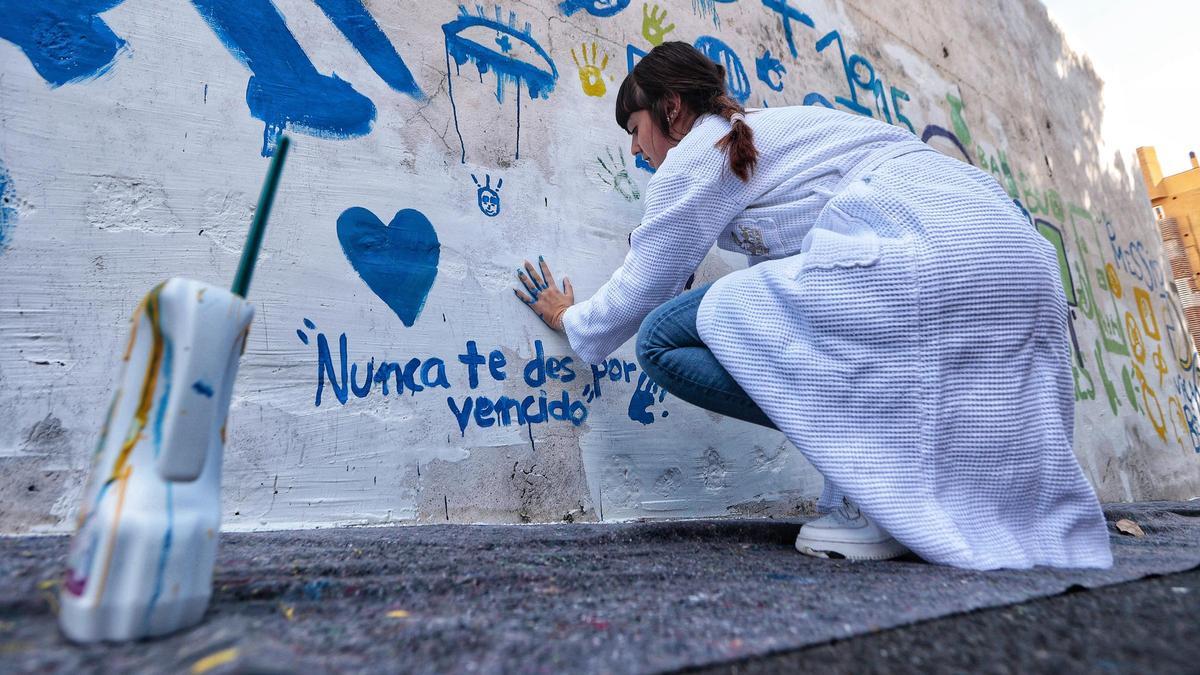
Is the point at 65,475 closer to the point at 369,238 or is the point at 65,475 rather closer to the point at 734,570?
the point at 369,238

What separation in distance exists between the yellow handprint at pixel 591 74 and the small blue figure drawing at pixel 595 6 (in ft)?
0.33

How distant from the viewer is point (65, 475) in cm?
132

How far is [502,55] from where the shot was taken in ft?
6.62

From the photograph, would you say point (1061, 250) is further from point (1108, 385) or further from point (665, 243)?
point (665, 243)

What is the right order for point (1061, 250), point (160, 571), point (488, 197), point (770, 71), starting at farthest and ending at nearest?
point (1061, 250), point (770, 71), point (488, 197), point (160, 571)

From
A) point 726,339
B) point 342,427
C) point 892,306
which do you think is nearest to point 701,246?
point 726,339

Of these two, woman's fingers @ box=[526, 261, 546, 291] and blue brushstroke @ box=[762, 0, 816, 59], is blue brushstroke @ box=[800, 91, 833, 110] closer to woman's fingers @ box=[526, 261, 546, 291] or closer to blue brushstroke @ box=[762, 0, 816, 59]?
blue brushstroke @ box=[762, 0, 816, 59]

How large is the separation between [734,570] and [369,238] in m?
1.04

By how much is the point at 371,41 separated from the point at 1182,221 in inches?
403

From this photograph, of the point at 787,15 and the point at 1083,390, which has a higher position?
the point at 787,15

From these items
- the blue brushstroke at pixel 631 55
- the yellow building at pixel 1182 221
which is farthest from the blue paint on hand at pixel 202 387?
the yellow building at pixel 1182 221

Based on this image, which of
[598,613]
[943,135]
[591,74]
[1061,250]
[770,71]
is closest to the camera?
[598,613]

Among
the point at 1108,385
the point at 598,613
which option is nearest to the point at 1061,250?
the point at 1108,385

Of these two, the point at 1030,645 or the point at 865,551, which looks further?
the point at 865,551
